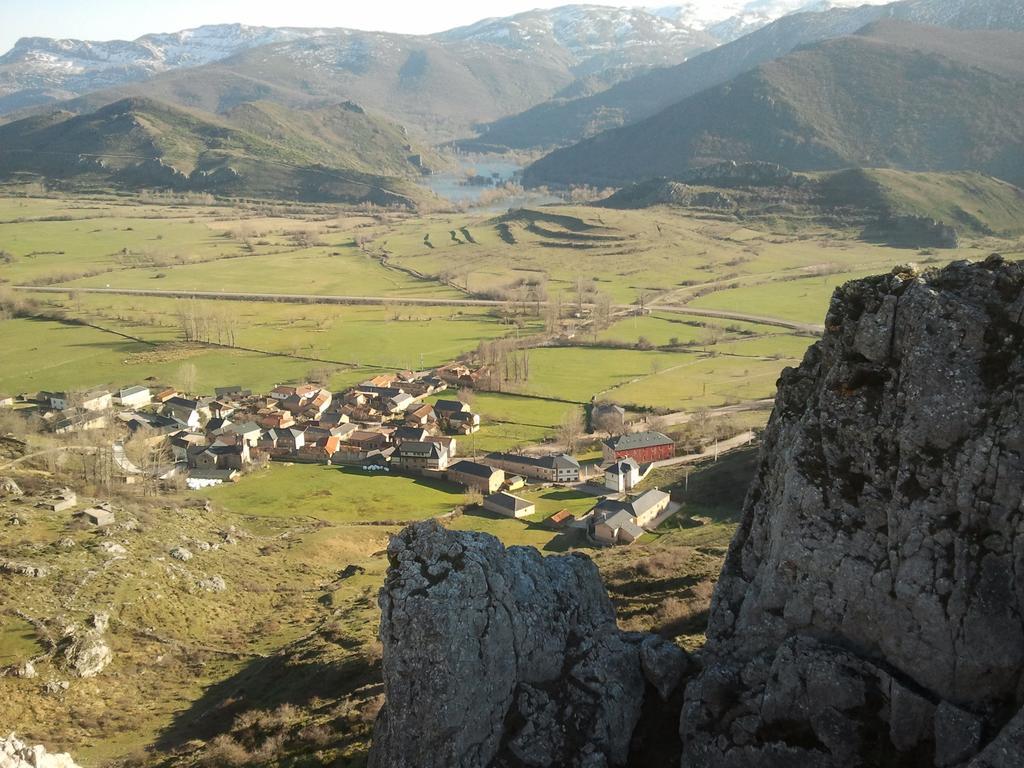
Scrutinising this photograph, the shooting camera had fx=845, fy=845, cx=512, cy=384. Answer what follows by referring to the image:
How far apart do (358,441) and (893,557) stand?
78.2 meters

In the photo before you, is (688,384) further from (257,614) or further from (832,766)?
(832,766)

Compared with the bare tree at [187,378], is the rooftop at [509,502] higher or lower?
lower

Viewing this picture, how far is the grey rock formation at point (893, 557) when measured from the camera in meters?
17.7

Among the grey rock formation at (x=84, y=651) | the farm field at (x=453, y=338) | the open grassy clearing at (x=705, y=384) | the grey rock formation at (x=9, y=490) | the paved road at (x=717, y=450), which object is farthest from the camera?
the farm field at (x=453, y=338)

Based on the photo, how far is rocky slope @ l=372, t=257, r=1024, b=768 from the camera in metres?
17.9

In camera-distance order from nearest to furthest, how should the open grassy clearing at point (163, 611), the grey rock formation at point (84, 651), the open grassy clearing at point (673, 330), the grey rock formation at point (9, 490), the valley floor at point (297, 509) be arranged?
the valley floor at point (297, 509) < the open grassy clearing at point (163, 611) < the grey rock formation at point (84, 651) < the grey rock formation at point (9, 490) < the open grassy clearing at point (673, 330)

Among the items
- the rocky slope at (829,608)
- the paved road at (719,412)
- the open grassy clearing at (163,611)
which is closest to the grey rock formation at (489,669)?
the rocky slope at (829,608)

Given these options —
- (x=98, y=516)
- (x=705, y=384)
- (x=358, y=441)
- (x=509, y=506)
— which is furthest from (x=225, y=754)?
(x=705, y=384)

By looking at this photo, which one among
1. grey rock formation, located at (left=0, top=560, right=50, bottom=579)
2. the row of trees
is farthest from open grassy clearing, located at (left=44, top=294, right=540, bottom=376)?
grey rock formation, located at (left=0, top=560, right=50, bottom=579)

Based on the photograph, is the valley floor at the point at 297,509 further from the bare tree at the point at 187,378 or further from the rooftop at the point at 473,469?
the rooftop at the point at 473,469

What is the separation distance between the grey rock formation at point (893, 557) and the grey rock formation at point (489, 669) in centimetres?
234

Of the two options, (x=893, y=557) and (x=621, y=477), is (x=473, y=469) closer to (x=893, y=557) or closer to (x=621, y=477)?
(x=621, y=477)

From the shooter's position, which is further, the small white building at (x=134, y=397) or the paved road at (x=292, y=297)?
the paved road at (x=292, y=297)

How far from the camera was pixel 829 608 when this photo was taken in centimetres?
1978
